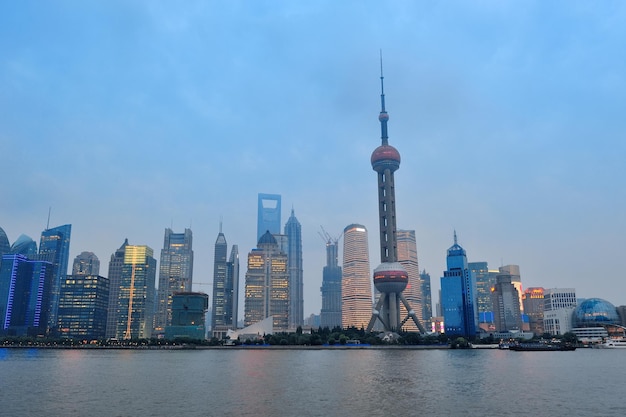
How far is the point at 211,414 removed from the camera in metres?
62.8

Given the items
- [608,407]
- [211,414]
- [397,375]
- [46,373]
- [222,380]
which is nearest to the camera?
[211,414]

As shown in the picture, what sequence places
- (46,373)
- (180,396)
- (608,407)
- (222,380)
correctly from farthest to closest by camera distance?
(46,373) < (222,380) < (180,396) < (608,407)

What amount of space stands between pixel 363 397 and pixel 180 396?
94.1ft

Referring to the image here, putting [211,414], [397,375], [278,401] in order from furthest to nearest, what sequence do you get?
[397,375]
[278,401]
[211,414]

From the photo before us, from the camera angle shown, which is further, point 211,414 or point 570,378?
point 570,378

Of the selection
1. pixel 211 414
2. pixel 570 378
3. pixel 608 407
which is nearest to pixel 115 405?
pixel 211 414

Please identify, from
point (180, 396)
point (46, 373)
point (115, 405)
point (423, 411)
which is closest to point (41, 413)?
point (115, 405)

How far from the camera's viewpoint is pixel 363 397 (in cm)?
7631

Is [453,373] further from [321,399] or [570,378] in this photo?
[321,399]

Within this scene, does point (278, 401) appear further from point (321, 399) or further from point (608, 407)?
point (608, 407)

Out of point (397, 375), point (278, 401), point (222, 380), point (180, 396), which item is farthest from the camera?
point (397, 375)

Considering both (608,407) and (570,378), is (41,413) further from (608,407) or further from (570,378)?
(570,378)

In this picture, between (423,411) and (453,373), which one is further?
(453,373)

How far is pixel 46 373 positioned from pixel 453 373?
98.2 metres
